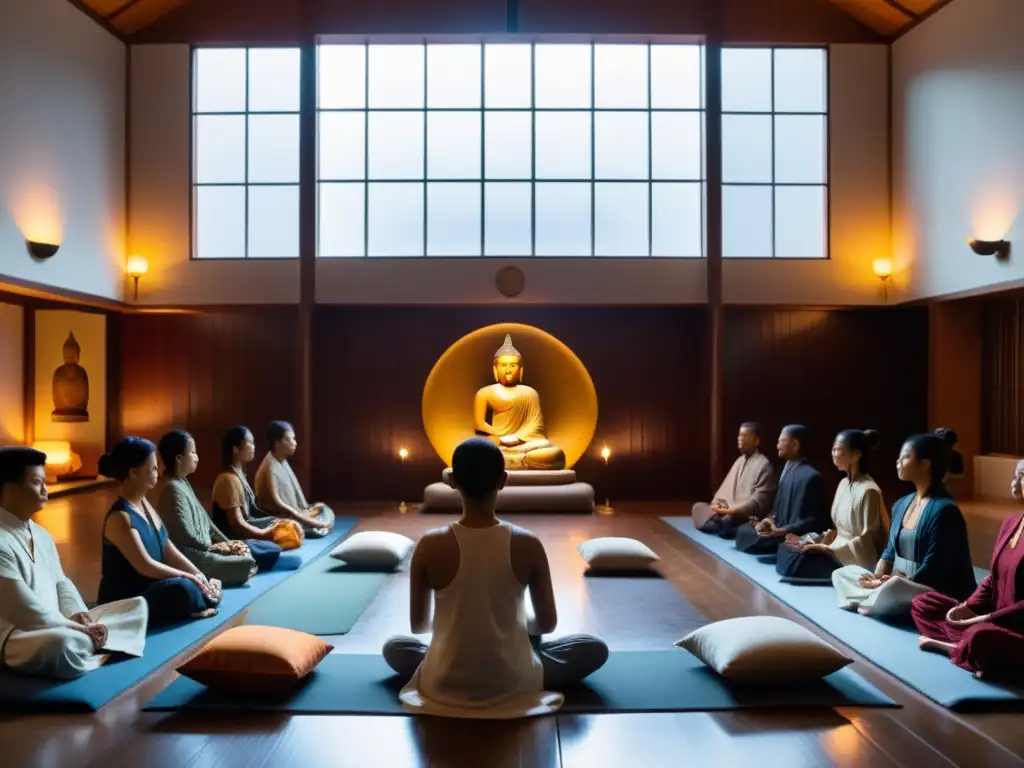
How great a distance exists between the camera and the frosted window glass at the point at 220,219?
9312mm

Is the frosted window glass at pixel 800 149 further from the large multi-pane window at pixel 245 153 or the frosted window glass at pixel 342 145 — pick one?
the large multi-pane window at pixel 245 153

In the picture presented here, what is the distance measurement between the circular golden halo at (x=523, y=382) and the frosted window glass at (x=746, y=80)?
3015 mm

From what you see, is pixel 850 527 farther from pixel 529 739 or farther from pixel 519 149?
pixel 519 149

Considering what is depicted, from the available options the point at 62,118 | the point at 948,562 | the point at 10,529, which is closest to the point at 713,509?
the point at 948,562

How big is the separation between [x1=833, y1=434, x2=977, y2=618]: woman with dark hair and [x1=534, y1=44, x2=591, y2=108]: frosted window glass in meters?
6.12

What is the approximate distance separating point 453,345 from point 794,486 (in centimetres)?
418

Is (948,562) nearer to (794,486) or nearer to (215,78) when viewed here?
(794,486)

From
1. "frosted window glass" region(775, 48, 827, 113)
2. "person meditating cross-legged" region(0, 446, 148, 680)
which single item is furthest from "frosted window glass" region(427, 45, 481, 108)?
"person meditating cross-legged" region(0, 446, 148, 680)

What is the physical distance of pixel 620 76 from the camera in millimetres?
9289

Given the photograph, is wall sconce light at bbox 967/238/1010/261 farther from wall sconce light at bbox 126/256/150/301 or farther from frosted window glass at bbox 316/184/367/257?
wall sconce light at bbox 126/256/150/301

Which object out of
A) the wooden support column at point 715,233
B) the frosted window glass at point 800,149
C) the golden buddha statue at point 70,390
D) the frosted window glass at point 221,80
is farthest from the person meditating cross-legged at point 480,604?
the golden buddha statue at point 70,390

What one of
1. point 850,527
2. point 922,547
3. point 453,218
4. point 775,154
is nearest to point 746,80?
point 775,154

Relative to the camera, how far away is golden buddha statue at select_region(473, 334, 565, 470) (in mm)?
8945

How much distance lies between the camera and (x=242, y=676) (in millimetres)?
3178
